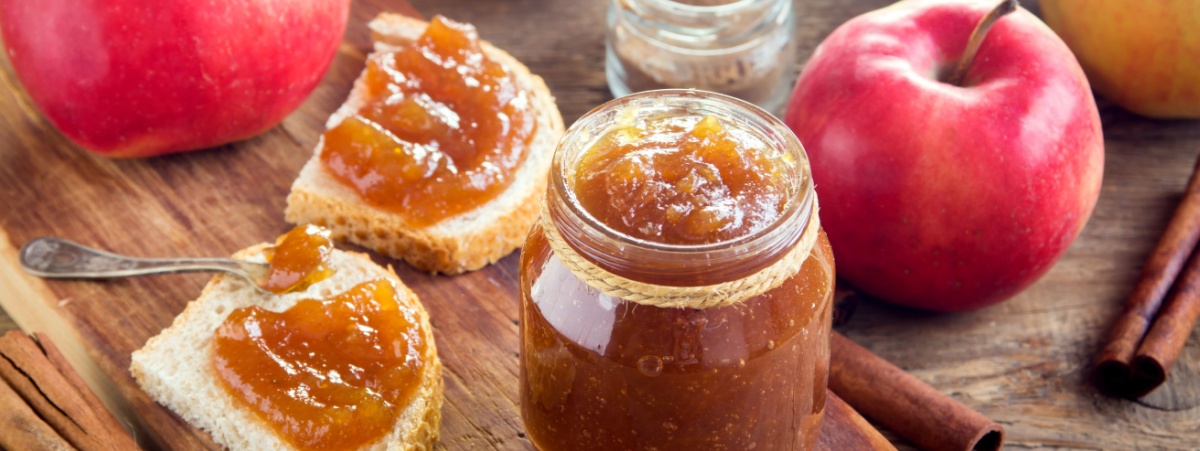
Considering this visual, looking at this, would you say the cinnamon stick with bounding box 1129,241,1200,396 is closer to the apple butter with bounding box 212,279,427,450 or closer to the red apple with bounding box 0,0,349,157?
the apple butter with bounding box 212,279,427,450

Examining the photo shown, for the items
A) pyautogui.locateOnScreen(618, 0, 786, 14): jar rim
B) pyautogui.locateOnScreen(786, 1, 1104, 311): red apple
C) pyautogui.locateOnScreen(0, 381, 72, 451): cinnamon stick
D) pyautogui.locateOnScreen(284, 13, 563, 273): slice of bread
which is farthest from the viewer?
pyautogui.locateOnScreen(618, 0, 786, 14): jar rim

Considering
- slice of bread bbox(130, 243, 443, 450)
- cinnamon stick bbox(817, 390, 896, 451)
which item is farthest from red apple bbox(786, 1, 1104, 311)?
slice of bread bbox(130, 243, 443, 450)

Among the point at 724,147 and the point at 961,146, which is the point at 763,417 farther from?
the point at 961,146

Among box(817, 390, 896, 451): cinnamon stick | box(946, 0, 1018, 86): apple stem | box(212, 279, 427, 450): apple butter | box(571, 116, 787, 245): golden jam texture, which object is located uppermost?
box(571, 116, 787, 245): golden jam texture

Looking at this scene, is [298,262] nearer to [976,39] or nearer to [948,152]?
[948,152]

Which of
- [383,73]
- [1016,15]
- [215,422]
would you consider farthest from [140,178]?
[1016,15]

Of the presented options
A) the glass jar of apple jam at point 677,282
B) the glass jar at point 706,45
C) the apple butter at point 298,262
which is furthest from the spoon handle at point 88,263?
the glass jar at point 706,45
